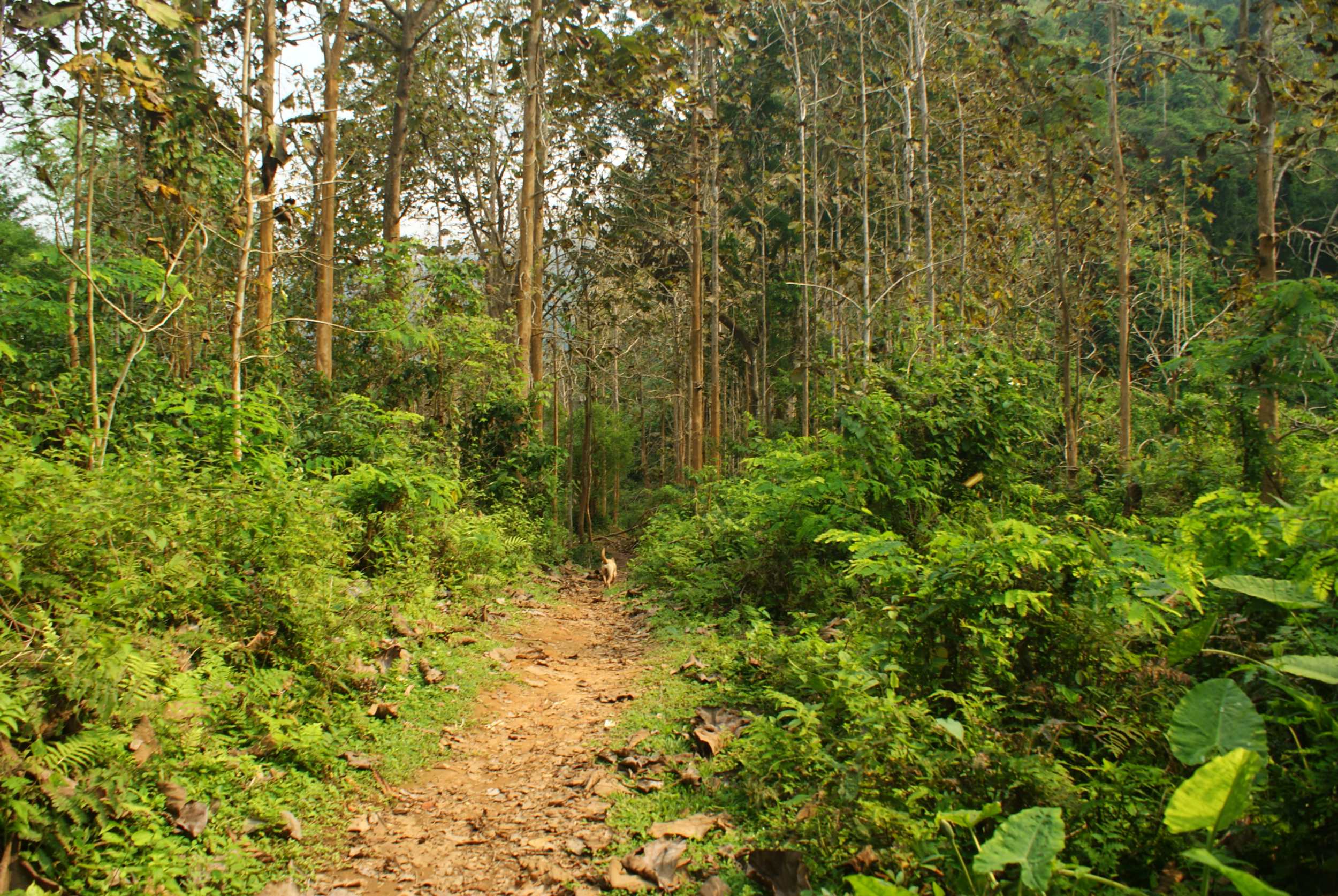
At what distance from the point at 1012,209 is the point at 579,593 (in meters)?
11.2

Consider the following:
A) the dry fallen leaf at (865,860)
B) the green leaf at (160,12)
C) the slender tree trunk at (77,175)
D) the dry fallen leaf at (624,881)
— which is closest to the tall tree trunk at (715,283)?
the slender tree trunk at (77,175)

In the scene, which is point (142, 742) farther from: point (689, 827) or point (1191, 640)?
point (1191, 640)

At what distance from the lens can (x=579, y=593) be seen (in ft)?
36.7

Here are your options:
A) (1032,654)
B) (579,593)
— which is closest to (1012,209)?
(579,593)

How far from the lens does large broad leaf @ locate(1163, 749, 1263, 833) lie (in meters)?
2.18

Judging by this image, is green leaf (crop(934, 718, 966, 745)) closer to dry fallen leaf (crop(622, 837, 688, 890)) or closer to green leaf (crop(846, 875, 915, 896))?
green leaf (crop(846, 875, 915, 896))

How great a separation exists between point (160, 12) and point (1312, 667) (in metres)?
4.74

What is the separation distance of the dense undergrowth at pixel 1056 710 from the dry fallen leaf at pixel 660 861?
0.83 ft

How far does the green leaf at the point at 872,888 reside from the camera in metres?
2.29

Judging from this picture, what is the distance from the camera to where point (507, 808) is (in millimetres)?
4125

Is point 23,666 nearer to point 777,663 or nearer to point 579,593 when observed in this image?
point 777,663

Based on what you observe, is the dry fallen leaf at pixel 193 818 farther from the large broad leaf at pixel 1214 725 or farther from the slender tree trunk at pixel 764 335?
the slender tree trunk at pixel 764 335

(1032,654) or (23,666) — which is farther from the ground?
(23,666)

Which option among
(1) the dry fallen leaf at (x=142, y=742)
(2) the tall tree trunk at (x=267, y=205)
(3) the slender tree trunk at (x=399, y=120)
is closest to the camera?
(1) the dry fallen leaf at (x=142, y=742)
